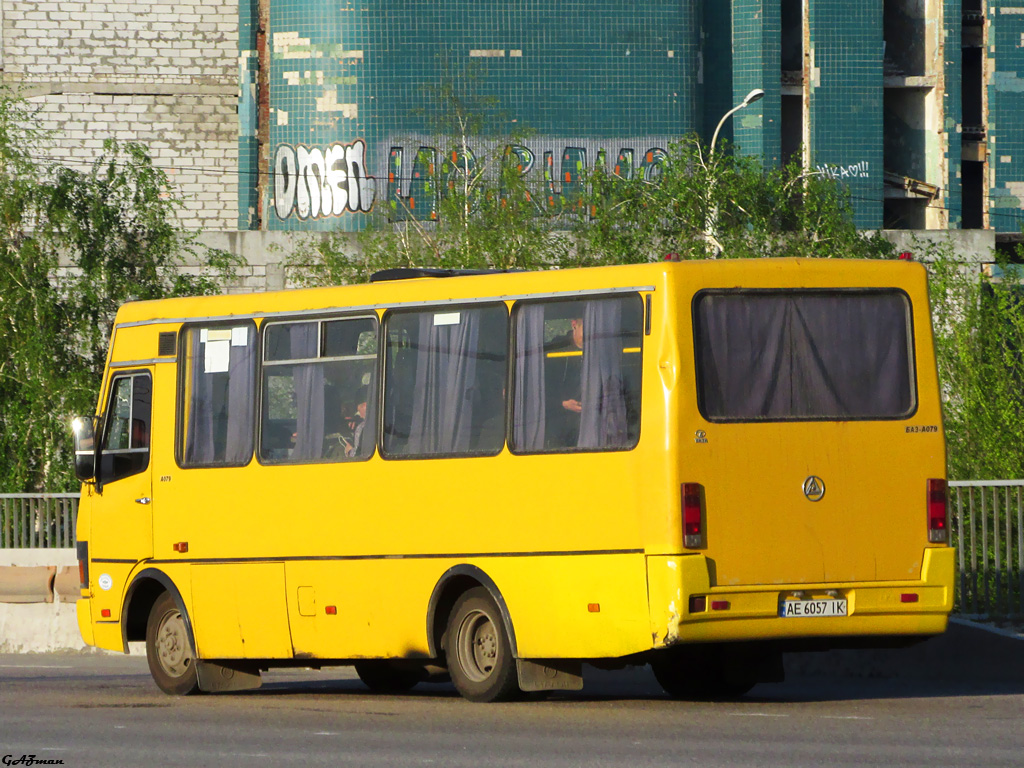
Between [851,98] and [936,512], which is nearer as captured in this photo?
[936,512]

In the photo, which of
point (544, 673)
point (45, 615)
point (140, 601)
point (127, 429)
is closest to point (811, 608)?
point (544, 673)

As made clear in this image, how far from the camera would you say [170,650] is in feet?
45.3

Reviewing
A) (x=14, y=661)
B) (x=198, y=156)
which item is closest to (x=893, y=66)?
(x=198, y=156)

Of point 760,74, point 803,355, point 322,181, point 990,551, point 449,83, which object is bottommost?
point 990,551

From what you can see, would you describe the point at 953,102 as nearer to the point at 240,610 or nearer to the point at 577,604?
the point at 240,610

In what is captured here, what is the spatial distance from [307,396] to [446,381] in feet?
4.30

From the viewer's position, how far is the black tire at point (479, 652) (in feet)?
38.0

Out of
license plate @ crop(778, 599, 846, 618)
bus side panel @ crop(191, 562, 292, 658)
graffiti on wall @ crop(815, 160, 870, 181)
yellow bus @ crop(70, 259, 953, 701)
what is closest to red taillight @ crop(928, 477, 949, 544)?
yellow bus @ crop(70, 259, 953, 701)

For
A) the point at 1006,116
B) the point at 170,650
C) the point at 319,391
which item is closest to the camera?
the point at 319,391

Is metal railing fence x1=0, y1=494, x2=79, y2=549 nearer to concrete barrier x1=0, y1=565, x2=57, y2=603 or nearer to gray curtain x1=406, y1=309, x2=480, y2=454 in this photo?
concrete barrier x1=0, y1=565, x2=57, y2=603

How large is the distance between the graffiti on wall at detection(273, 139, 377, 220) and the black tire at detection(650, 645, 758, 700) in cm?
2983

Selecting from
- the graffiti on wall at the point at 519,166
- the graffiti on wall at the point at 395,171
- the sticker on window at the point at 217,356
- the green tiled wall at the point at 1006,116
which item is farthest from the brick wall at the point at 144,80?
the sticker on window at the point at 217,356

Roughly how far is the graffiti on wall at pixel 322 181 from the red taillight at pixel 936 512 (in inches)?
1225

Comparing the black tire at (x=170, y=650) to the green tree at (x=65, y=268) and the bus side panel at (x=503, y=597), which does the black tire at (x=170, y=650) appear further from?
the green tree at (x=65, y=268)
